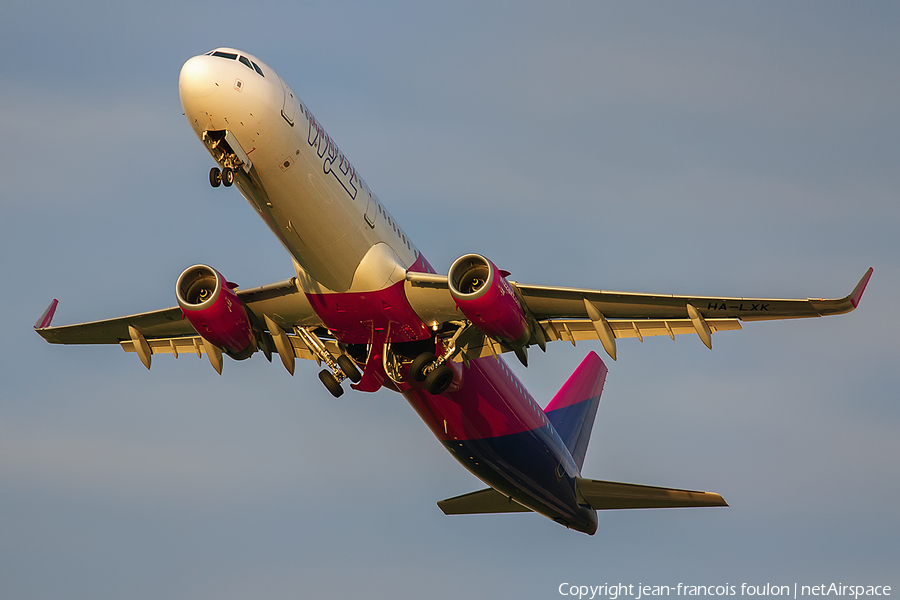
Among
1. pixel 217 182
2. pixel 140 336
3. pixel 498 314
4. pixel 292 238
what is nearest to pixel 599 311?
pixel 498 314

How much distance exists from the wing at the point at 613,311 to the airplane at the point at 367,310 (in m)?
0.04

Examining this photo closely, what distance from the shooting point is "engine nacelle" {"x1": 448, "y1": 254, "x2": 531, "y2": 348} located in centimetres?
2673

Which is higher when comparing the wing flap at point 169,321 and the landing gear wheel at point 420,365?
the wing flap at point 169,321

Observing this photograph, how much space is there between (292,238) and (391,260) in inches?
119

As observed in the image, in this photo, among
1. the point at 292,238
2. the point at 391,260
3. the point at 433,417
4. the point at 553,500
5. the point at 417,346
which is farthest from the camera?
the point at 553,500

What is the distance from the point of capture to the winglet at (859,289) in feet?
81.7

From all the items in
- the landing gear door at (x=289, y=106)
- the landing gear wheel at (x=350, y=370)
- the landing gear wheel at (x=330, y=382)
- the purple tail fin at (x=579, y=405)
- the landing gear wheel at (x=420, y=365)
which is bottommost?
the landing gear wheel at (x=330, y=382)

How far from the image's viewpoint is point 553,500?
122 ft

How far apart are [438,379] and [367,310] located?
270cm

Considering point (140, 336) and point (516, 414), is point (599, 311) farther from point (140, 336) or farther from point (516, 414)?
point (140, 336)

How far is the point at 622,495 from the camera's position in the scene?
37.9 m

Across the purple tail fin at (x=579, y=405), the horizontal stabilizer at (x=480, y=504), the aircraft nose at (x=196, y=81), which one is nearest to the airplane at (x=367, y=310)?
the aircraft nose at (x=196, y=81)

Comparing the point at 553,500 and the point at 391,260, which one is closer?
the point at 391,260

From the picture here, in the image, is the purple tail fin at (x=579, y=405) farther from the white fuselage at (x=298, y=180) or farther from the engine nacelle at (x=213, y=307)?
the engine nacelle at (x=213, y=307)
